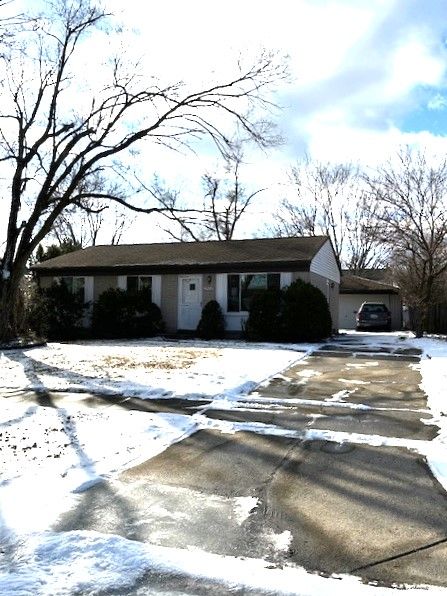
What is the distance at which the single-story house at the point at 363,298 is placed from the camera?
31.9 metres

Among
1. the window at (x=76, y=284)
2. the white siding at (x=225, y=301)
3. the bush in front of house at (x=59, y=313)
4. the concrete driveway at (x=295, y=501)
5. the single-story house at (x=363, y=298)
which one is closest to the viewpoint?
the concrete driveway at (x=295, y=501)

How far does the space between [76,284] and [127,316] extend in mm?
3791

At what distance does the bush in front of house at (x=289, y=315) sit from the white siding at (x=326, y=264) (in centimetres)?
168

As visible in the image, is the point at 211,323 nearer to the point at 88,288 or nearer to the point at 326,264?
the point at 326,264

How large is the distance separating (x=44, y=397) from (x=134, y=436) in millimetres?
2800

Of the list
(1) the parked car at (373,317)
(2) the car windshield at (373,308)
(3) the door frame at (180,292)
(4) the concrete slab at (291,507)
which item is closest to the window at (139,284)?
(3) the door frame at (180,292)

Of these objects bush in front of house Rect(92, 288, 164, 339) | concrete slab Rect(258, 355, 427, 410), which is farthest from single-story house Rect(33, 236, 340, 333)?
concrete slab Rect(258, 355, 427, 410)

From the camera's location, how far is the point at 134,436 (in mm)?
5949

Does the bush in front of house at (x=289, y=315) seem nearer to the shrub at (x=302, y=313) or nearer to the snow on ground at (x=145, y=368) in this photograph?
the shrub at (x=302, y=313)

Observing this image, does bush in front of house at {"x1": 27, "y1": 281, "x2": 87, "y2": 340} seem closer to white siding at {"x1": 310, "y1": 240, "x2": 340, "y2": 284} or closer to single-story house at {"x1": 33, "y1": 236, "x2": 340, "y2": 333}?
single-story house at {"x1": 33, "y1": 236, "x2": 340, "y2": 333}

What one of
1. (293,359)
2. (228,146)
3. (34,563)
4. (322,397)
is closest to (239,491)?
(34,563)

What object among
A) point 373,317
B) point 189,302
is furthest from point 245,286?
point 373,317

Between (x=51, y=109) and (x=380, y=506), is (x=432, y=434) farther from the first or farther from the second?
(x=51, y=109)

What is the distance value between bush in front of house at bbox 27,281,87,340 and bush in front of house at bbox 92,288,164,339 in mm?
1066
